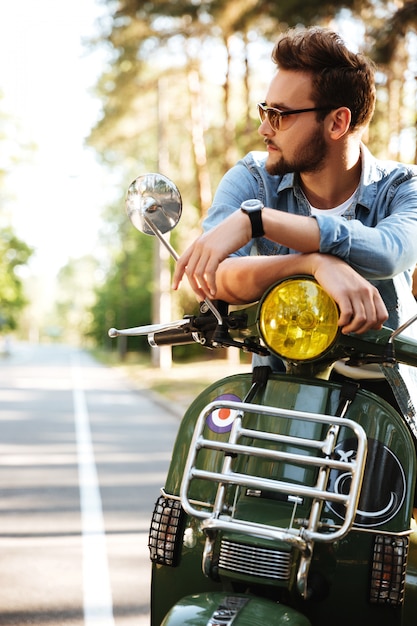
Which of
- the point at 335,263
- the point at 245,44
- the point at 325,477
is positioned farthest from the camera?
the point at 245,44

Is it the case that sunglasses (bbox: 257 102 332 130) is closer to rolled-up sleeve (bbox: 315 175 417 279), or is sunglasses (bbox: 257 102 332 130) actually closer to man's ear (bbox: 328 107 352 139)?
man's ear (bbox: 328 107 352 139)

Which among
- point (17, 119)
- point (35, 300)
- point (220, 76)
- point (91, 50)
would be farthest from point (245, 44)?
point (35, 300)

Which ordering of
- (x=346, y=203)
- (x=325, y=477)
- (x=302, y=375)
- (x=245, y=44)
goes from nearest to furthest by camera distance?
1. (x=325, y=477)
2. (x=302, y=375)
3. (x=346, y=203)
4. (x=245, y=44)

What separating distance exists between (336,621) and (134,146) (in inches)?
1022

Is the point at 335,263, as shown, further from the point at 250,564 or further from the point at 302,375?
the point at 250,564

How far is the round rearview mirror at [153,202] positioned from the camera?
6.85 ft

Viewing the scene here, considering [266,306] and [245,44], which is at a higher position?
[245,44]

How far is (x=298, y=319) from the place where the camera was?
1942 mm

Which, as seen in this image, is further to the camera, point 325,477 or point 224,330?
point 224,330

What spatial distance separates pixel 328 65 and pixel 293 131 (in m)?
0.17

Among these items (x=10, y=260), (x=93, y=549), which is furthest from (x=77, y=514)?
(x=10, y=260)

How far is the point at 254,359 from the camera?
2.45m

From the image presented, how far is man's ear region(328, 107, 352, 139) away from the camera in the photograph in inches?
85.3

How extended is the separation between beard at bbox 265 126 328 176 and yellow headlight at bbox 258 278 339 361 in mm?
380
